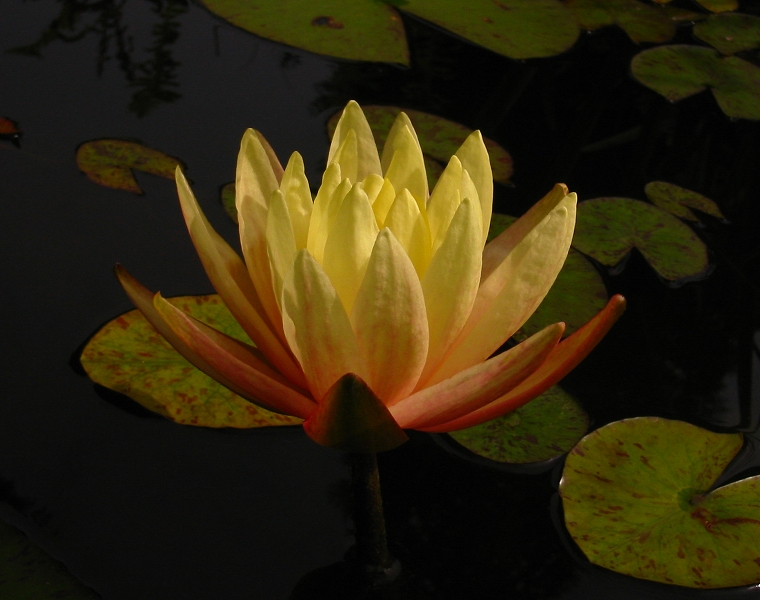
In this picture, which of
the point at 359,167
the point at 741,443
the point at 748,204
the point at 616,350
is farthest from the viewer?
the point at 748,204

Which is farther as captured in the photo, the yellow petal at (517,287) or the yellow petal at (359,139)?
the yellow petal at (359,139)

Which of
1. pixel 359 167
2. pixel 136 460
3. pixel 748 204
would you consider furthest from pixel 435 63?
pixel 136 460

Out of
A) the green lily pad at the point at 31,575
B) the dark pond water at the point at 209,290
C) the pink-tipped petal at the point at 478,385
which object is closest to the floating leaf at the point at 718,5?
the dark pond water at the point at 209,290

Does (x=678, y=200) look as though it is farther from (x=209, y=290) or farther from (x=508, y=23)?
(x=209, y=290)

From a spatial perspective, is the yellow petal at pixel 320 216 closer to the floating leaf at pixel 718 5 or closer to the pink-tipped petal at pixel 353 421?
the pink-tipped petal at pixel 353 421

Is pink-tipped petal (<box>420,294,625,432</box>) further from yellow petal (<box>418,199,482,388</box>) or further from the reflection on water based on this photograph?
the reflection on water

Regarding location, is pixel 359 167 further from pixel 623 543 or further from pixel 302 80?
pixel 302 80

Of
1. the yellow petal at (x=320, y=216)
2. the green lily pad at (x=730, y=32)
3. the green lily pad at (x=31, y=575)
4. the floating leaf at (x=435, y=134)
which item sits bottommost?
the green lily pad at (x=31, y=575)
